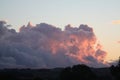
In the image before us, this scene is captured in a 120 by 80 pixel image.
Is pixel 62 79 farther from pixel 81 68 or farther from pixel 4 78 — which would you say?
pixel 4 78

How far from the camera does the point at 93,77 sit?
175 meters

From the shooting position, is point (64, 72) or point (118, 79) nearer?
point (118, 79)

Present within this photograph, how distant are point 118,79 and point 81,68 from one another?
112 feet

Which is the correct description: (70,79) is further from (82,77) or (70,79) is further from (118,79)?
(118,79)

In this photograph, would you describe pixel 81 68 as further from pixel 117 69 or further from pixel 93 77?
pixel 117 69

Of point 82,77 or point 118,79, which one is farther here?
point 82,77

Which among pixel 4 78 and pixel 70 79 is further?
pixel 70 79

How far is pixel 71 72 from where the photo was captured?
174750 millimetres

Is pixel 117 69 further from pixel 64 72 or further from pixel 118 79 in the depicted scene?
pixel 64 72

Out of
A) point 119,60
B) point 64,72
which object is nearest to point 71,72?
point 64,72

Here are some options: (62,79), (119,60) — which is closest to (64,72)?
(62,79)

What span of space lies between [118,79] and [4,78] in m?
46.4

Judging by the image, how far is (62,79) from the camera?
576 feet

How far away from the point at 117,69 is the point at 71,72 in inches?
1230
